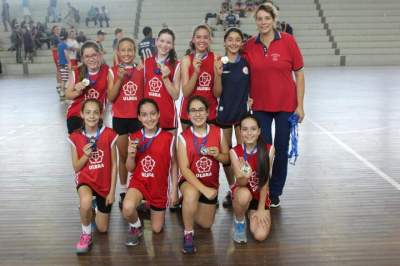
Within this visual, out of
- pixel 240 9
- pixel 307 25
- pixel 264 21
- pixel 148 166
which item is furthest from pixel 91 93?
pixel 307 25

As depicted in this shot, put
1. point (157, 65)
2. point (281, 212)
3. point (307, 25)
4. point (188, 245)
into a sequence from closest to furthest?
point (188, 245) → point (157, 65) → point (281, 212) → point (307, 25)

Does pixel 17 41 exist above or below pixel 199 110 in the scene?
above

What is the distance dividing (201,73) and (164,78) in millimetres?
290

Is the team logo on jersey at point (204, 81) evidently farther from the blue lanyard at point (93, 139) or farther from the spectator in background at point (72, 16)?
the spectator in background at point (72, 16)

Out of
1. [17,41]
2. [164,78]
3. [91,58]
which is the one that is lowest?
[164,78]

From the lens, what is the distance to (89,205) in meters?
3.04

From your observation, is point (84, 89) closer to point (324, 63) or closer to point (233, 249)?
point (233, 249)

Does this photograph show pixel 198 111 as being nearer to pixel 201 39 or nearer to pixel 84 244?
pixel 201 39

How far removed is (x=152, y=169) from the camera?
3.25 metres

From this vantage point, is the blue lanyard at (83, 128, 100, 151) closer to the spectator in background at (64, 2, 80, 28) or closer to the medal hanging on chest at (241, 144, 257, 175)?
the medal hanging on chest at (241, 144, 257, 175)

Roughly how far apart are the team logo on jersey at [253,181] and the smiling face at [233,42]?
0.90m

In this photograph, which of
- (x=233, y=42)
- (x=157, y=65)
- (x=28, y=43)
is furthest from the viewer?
(x=28, y=43)

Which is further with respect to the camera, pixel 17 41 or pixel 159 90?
pixel 17 41

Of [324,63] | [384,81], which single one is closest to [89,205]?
[384,81]
